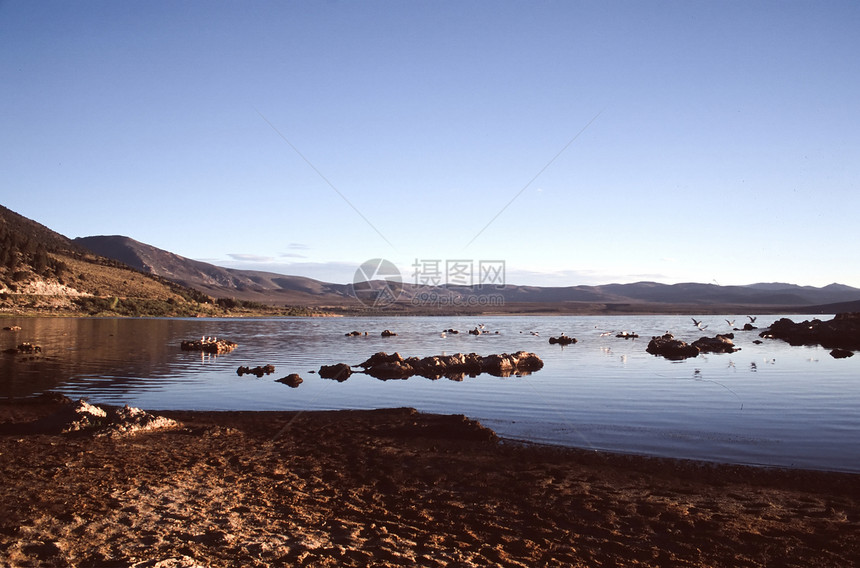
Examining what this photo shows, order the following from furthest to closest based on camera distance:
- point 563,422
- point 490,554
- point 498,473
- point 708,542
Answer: point 563,422
point 498,473
point 708,542
point 490,554

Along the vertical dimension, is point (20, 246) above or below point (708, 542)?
above

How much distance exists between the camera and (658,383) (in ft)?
77.2

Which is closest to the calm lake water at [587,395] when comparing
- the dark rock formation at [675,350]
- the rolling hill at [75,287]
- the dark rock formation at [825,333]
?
the dark rock formation at [675,350]

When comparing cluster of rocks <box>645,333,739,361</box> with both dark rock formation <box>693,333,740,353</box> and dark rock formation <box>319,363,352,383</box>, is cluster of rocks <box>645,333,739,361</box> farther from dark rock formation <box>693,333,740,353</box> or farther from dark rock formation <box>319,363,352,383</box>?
dark rock formation <box>319,363,352,383</box>

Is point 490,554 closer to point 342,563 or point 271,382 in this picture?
point 342,563

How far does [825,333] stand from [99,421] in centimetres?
6367

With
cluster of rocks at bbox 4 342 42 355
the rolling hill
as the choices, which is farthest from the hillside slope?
cluster of rocks at bbox 4 342 42 355

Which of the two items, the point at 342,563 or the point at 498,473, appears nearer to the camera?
the point at 342,563

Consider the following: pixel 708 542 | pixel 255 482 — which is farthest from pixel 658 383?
pixel 255 482

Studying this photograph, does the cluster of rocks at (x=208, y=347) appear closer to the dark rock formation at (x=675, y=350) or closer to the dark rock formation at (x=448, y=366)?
the dark rock formation at (x=448, y=366)

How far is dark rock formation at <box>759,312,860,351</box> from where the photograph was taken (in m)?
52.1

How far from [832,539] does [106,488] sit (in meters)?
10.2

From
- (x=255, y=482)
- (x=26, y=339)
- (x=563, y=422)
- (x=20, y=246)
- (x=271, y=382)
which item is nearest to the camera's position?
(x=255, y=482)

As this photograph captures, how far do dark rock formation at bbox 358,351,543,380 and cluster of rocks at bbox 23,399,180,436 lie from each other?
1266cm
